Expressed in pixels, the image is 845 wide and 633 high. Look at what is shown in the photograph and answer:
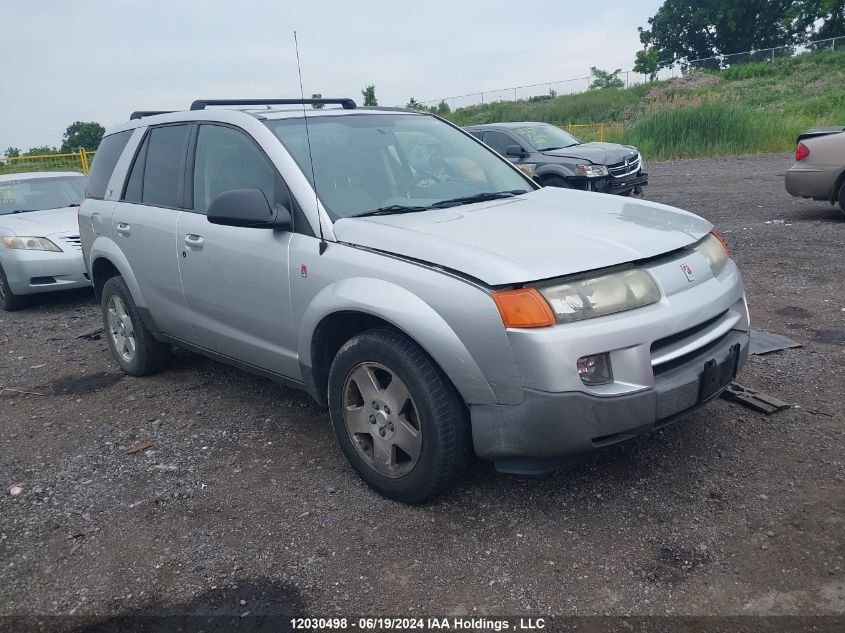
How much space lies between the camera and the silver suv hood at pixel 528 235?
2.88 metres

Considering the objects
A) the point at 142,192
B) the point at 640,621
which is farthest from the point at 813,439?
the point at 142,192

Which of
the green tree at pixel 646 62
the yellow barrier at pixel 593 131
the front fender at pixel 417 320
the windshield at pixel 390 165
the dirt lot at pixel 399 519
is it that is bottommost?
the dirt lot at pixel 399 519

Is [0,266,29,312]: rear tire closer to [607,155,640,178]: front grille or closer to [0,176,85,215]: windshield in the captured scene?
[0,176,85,215]: windshield

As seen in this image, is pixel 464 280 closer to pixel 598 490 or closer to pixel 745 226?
pixel 598 490

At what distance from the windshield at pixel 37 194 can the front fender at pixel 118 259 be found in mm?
4290

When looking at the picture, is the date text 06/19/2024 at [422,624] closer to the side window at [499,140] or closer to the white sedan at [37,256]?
the white sedan at [37,256]

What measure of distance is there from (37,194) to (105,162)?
14.4 ft

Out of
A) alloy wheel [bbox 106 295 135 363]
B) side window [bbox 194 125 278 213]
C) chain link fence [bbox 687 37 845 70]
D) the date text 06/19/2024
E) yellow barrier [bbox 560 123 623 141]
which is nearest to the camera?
the date text 06/19/2024

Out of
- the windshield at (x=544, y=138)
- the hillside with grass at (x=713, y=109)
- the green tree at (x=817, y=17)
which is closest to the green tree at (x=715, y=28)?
the green tree at (x=817, y=17)

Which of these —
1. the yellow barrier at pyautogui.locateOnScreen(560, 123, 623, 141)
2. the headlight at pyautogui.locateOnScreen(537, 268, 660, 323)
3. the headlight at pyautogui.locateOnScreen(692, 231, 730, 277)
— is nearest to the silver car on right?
the headlight at pyautogui.locateOnScreen(692, 231, 730, 277)

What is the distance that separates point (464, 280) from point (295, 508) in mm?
1401

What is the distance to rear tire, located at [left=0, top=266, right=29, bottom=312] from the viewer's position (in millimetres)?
8140

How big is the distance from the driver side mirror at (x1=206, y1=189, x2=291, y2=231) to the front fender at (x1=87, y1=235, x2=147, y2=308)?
1660mm

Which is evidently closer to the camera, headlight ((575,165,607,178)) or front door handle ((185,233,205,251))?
front door handle ((185,233,205,251))
